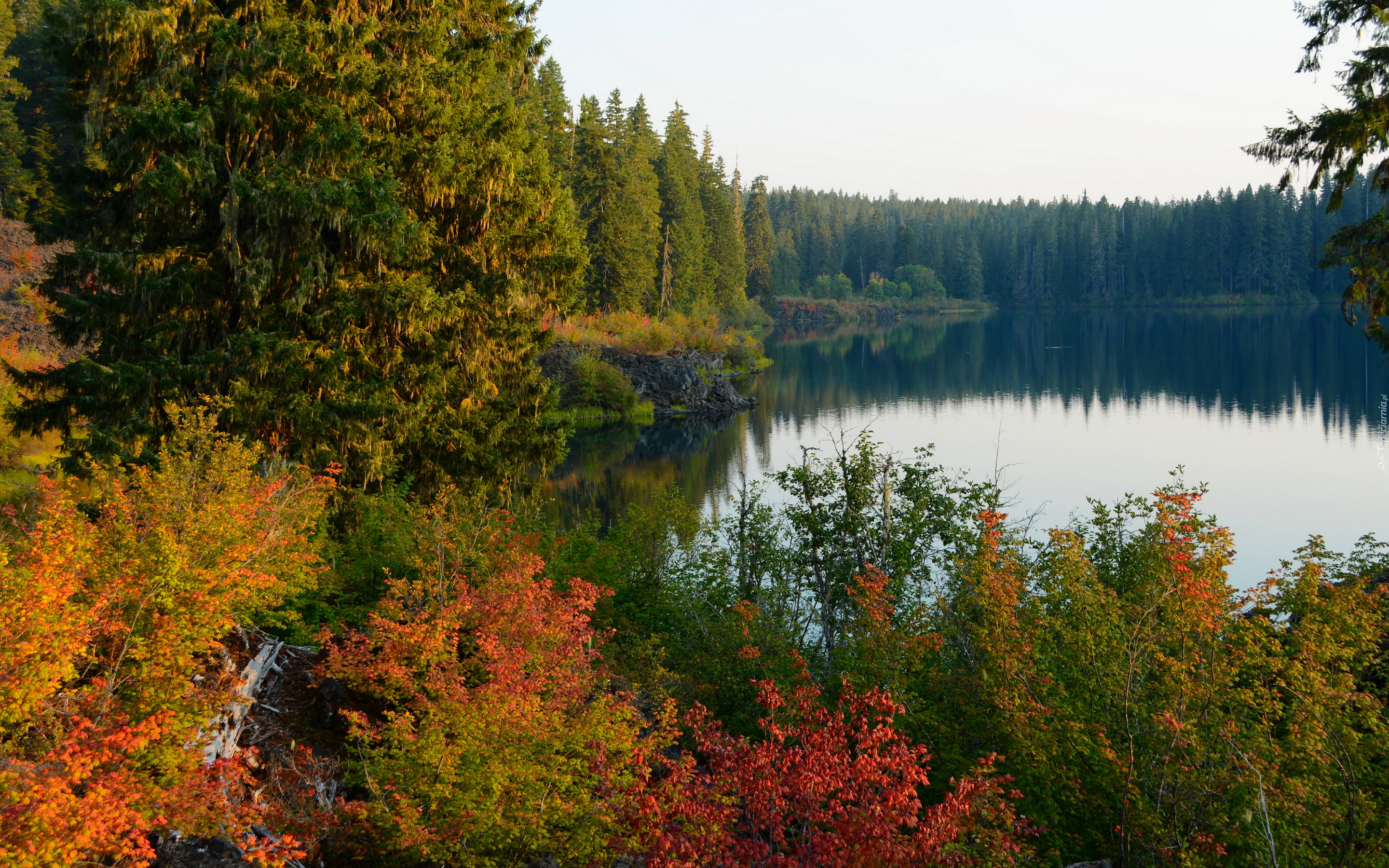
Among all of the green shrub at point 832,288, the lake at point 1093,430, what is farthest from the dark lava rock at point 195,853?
the green shrub at point 832,288

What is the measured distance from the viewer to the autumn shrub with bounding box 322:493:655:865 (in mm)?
5551

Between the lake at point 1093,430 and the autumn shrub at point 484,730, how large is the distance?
9.34 meters

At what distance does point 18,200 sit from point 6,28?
411 inches

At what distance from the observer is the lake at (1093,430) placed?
77.6ft

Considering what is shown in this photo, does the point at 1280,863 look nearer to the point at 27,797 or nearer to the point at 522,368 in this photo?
the point at 27,797

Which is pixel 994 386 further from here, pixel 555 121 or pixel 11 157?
pixel 11 157

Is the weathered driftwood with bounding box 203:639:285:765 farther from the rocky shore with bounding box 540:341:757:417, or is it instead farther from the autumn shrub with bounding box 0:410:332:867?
the rocky shore with bounding box 540:341:757:417

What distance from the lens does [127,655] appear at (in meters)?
5.82

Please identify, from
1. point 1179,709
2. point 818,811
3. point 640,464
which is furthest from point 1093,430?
point 818,811

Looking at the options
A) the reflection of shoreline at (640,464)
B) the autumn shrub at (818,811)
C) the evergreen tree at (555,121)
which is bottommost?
the reflection of shoreline at (640,464)

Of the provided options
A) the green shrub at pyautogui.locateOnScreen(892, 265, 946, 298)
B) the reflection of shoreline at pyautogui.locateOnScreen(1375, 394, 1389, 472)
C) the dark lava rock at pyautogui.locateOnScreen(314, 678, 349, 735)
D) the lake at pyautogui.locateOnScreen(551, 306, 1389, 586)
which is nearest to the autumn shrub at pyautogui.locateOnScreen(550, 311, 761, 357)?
the lake at pyautogui.locateOnScreen(551, 306, 1389, 586)

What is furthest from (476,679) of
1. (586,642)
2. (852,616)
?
(852,616)

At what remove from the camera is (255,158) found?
39.9 ft

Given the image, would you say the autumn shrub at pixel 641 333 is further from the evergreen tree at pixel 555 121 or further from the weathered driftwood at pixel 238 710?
the weathered driftwood at pixel 238 710
